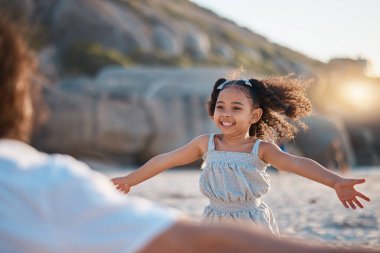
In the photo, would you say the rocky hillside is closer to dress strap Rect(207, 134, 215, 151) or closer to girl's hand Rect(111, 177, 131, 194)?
dress strap Rect(207, 134, 215, 151)

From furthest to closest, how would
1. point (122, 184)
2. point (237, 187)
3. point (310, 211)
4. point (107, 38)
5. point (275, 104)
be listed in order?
point (107, 38) → point (310, 211) → point (275, 104) → point (237, 187) → point (122, 184)

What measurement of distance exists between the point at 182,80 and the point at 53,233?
22.8 m

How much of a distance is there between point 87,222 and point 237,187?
2.75m

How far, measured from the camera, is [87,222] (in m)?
0.98

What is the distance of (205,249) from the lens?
1.01 m

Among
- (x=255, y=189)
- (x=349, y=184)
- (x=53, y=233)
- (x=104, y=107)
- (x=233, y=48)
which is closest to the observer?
(x=53, y=233)

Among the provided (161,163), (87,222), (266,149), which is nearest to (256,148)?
(266,149)

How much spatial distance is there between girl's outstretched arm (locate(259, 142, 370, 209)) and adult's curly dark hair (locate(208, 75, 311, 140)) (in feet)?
1.56

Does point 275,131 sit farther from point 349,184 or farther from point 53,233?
point 53,233

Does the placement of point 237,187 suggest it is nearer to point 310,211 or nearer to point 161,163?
point 161,163

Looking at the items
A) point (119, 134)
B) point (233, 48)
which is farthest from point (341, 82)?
point (119, 134)

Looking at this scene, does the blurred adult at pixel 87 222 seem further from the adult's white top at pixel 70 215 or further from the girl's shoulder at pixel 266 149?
the girl's shoulder at pixel 266 149

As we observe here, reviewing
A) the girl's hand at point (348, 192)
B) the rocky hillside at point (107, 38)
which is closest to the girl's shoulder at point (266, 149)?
the girl's hand at point (348, 192)

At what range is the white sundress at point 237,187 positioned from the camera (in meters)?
3.66
